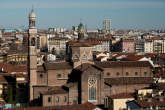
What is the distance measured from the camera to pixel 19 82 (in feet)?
177

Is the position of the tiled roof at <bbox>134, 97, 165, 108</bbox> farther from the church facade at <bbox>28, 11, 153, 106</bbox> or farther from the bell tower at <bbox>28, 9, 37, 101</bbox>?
the bell tower at <bbox>28, 9, 37, 101</bbox>

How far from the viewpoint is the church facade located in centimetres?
4425

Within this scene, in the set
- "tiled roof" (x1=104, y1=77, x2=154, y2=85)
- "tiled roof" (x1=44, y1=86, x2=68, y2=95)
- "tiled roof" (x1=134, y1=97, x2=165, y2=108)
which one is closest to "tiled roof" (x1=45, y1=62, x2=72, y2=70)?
"tiled roof" (x1=44, y1=86, x2=68, y2=95)

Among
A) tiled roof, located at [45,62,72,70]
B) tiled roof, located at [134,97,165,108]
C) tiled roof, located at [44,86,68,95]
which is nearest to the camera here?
tiled roof, located at [134,97,165,108]

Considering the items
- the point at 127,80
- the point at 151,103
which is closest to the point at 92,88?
the point at 127,80

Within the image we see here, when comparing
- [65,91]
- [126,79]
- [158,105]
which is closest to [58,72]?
[65,91]

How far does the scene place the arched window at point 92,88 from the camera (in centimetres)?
4453

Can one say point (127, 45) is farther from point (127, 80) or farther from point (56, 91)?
point (56, 91)

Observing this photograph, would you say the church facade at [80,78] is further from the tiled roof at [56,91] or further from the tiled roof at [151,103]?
the tiled roof at [151,103]

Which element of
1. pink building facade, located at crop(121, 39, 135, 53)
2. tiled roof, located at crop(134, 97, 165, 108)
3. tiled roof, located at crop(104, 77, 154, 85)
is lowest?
pink building facade, located at crop(121, 39, 135, 53)

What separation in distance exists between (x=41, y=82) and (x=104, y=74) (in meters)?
7.11

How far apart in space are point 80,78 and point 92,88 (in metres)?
1.63

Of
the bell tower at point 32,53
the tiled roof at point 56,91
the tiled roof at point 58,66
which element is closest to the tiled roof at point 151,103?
the tiled roof at point 56,91

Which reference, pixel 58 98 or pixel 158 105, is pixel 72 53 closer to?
pixel 58 98
